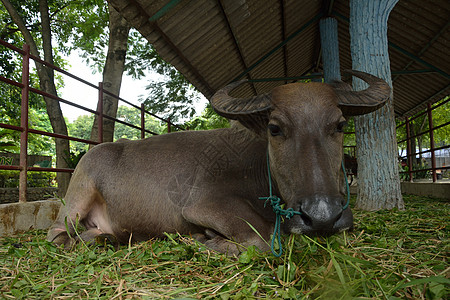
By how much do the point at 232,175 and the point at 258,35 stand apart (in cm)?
539

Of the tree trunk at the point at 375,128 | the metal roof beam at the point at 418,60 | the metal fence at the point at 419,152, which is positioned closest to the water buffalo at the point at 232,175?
the tree trunk at the point at 375,128

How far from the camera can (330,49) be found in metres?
6.97

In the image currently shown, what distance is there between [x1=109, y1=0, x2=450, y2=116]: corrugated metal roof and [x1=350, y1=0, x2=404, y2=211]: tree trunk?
241cm

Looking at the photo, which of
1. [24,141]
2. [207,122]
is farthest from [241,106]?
[207,122]

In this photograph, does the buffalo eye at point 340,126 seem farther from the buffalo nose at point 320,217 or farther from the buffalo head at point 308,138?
the buffalo nose at point 320,217

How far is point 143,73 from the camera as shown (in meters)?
11.0

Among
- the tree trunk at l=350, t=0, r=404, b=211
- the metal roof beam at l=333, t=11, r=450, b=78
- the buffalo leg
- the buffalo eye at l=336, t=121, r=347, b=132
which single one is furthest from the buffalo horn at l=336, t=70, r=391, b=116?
the metal roof beam at l=333, t=11, r=450, b=78


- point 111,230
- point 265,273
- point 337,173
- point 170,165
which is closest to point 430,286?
point 265,273

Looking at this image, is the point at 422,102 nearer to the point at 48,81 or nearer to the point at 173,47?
the point at 173,47

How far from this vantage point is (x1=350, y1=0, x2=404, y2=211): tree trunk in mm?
3824

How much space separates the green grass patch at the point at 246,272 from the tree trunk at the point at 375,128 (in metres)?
1.52

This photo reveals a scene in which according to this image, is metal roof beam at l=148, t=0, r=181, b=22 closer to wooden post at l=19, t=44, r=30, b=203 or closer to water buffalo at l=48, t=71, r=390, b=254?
wooden post at l=19, t=44, r=30, b=203

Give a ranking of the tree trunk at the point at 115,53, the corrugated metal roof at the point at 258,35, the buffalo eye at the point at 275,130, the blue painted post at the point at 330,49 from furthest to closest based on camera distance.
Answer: the tree trunk at the point at 115,53 < the blue painted post at the point at 330,49 < the corrugated metal roof at the point at 258,35 < the buffalo eye at the point at 275,130

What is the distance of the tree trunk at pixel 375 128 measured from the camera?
12.5ft
